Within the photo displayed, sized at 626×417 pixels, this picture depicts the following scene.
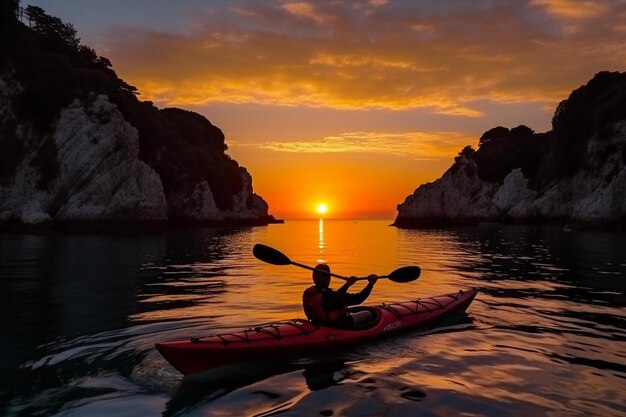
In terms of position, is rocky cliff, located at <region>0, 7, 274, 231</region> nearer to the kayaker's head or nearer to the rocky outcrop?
the rocky outcrop

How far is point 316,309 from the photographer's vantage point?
8.96m

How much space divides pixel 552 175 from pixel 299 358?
232ft

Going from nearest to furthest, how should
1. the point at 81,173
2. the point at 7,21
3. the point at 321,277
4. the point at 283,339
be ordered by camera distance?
the point at 283,339 < the point at 321,277 < the point at 7,21 < the point at 81,173

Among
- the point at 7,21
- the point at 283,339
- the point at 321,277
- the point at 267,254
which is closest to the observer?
the point at 283,339

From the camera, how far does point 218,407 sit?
6445 mm

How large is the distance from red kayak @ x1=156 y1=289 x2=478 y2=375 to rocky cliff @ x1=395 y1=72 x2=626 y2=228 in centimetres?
4339

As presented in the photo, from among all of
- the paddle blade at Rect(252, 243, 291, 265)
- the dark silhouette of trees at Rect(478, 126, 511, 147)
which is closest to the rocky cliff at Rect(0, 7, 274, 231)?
the paddle blade at Rect(252, 243, 291, 265)

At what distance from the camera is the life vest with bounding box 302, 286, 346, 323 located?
8.91m

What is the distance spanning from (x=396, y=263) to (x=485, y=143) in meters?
101

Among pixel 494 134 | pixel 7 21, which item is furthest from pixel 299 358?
pixel 494 134

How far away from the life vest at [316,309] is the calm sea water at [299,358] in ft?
2.17

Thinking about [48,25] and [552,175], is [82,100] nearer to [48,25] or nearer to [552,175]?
[48,25]

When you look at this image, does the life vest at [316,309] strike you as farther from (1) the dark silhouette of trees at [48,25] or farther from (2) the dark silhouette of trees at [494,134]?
(2) the dark silhouette of trees at [494,134]

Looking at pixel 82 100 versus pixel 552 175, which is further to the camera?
pixel 552 175
